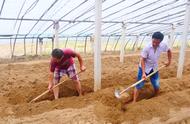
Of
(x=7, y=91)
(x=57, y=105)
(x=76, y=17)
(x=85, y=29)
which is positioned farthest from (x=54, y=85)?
(x=85, y=29)

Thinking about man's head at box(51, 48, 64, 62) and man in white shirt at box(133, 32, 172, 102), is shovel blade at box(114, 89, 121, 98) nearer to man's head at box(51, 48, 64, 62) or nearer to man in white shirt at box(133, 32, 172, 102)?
man in white shirt at box(133, 32, 172, 102)

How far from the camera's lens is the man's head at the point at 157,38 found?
15.6 ft

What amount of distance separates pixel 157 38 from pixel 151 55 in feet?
1.29

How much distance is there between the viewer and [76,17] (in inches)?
524

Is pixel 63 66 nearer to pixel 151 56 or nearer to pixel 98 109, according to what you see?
pixel 98 109

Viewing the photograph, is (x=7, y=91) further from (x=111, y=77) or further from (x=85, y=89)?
(x=111, y=77)

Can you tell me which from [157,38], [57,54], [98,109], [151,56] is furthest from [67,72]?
[157,38]

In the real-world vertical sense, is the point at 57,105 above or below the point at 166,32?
below

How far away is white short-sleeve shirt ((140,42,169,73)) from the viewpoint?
497 centimetres

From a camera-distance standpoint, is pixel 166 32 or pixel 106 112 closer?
pixel 106 112

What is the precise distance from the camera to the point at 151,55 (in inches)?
199

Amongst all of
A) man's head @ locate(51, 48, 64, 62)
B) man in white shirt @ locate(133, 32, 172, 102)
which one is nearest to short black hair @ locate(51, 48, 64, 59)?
man's head @ locate(51, 48, 64, 62)

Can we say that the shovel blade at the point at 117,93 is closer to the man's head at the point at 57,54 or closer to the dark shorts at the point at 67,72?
the dark shorts at the point at 67,72

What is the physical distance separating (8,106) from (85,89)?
6.54ft
